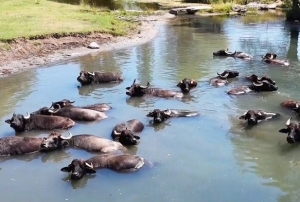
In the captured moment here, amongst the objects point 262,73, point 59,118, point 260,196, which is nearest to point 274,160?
point 260,196

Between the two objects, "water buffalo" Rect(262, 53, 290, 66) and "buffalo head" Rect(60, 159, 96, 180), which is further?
"water buffalo" Rect(262, 53, 290, 66)

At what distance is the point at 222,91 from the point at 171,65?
4.81 meters

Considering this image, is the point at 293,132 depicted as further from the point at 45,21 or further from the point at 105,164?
the point at 45,21

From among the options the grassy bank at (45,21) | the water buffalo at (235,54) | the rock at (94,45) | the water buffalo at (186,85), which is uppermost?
the grassy bank at (45,21)

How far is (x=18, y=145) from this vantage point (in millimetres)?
10195

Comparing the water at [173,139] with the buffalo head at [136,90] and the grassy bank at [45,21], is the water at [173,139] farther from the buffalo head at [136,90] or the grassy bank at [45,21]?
the grassy bank at [45,21]

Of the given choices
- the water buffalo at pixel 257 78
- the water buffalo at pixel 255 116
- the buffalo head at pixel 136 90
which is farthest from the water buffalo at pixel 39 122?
the water buffalo at pixel 257 78

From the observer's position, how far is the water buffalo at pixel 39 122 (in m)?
11.5

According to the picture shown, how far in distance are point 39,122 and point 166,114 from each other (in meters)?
3.44

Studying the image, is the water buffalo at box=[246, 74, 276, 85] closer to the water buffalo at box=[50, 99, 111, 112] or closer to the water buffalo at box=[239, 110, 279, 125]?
the water buffalo at box=[239, 110, 279, 125]

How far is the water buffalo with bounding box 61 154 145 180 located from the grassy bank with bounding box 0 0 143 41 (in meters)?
12.7

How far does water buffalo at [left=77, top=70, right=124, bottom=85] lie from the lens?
16.1 meters

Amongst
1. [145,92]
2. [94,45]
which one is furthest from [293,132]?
[94,45]

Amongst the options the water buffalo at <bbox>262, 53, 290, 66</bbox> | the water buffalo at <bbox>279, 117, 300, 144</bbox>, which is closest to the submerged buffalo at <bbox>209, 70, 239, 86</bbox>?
the water buffalo at <bbox>262, 53, 290, 66</bbox>
